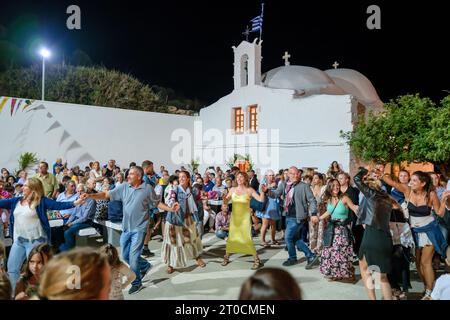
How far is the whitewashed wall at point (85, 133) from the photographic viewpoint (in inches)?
634

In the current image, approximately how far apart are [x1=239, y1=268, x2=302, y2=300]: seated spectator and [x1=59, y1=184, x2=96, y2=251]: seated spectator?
6.02 m

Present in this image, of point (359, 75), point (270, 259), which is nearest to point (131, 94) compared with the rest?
point (359, 75)

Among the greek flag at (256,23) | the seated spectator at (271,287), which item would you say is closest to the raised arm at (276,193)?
the seated spectator at (271,287)

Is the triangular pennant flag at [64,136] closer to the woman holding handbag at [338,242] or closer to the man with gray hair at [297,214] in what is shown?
the man with gray hair at [297,214]

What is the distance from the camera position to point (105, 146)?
19.0 meters

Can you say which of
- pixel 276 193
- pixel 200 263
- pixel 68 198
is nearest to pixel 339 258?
pixel 200 263

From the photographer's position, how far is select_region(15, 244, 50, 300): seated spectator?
3498 millimetres

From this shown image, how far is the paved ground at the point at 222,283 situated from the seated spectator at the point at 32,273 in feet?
5.90

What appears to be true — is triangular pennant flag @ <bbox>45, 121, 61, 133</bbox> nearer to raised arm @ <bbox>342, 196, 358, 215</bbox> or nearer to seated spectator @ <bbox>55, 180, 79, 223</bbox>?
seated spectator @ <bbox>55, 180, 79, 223</bbox>

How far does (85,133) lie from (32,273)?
15664mm

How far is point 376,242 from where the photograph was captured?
4461 millimetres

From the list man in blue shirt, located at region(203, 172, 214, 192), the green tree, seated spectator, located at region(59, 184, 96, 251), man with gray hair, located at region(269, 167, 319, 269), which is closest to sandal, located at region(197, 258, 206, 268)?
man with gray hair, located at region(269, 167, 319, 269)
